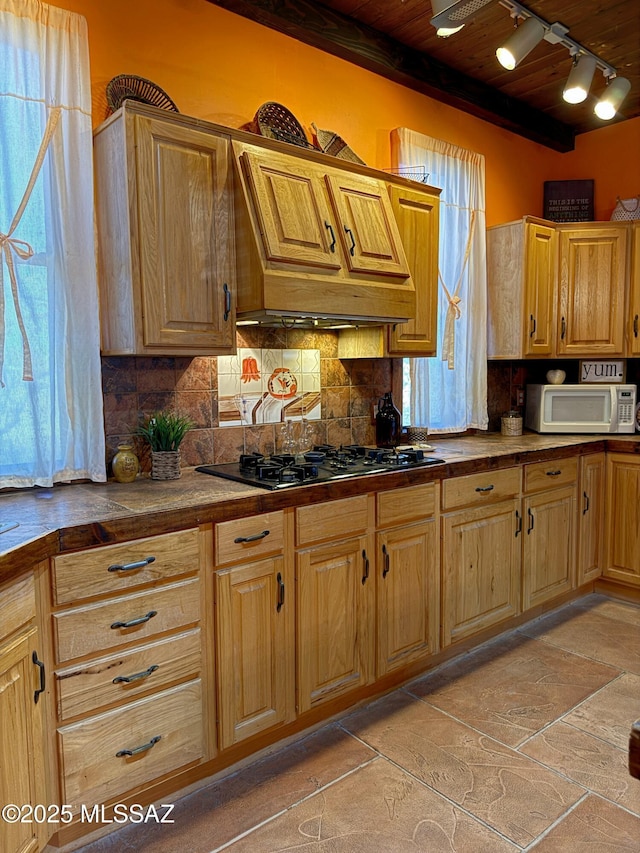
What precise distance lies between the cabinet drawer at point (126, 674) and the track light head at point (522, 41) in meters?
2.73

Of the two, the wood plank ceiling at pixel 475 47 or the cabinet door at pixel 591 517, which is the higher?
the wood plank ceiling at pixel 475 47

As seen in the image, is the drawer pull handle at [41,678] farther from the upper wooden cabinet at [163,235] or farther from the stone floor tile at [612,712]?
the stone floor tile at [612,712]

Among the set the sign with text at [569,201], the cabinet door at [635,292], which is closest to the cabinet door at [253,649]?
the cabinet door at [635,292]

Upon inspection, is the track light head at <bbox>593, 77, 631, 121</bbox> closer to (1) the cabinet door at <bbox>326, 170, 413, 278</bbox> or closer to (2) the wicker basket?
(1) the cabinet door at <bbox>326, 170, 413, 278</bbox>

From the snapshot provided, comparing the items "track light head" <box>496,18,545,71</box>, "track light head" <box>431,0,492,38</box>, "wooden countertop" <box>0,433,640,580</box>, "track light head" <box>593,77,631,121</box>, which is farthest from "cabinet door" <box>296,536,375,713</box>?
"track light head" <box>593,77,631,121</box>

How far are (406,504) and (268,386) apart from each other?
840 mm

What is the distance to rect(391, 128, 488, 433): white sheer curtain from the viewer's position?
338 cm

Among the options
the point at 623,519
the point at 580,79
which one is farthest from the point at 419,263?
the point at 623,519

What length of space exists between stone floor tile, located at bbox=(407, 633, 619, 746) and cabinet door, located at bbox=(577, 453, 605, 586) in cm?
72

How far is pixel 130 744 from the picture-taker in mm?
1804

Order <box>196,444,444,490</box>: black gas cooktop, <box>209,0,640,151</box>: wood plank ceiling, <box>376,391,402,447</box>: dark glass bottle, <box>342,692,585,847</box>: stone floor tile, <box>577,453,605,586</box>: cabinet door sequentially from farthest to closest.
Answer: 1. <box>577,453,605,586</box>: cabinet door
2. <box>376,391,402,447</box>: dark glass bottle
3. <box>209,0,640,151</box>: wood plank ceiling
4. <box>196,444,444,490</box>: black gas cooktop
5. <box>342,692,585,847</box>: stone floor tile

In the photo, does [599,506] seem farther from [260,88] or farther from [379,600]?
[260,88]

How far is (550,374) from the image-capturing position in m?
3.93

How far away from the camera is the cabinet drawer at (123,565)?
166 centimetres
